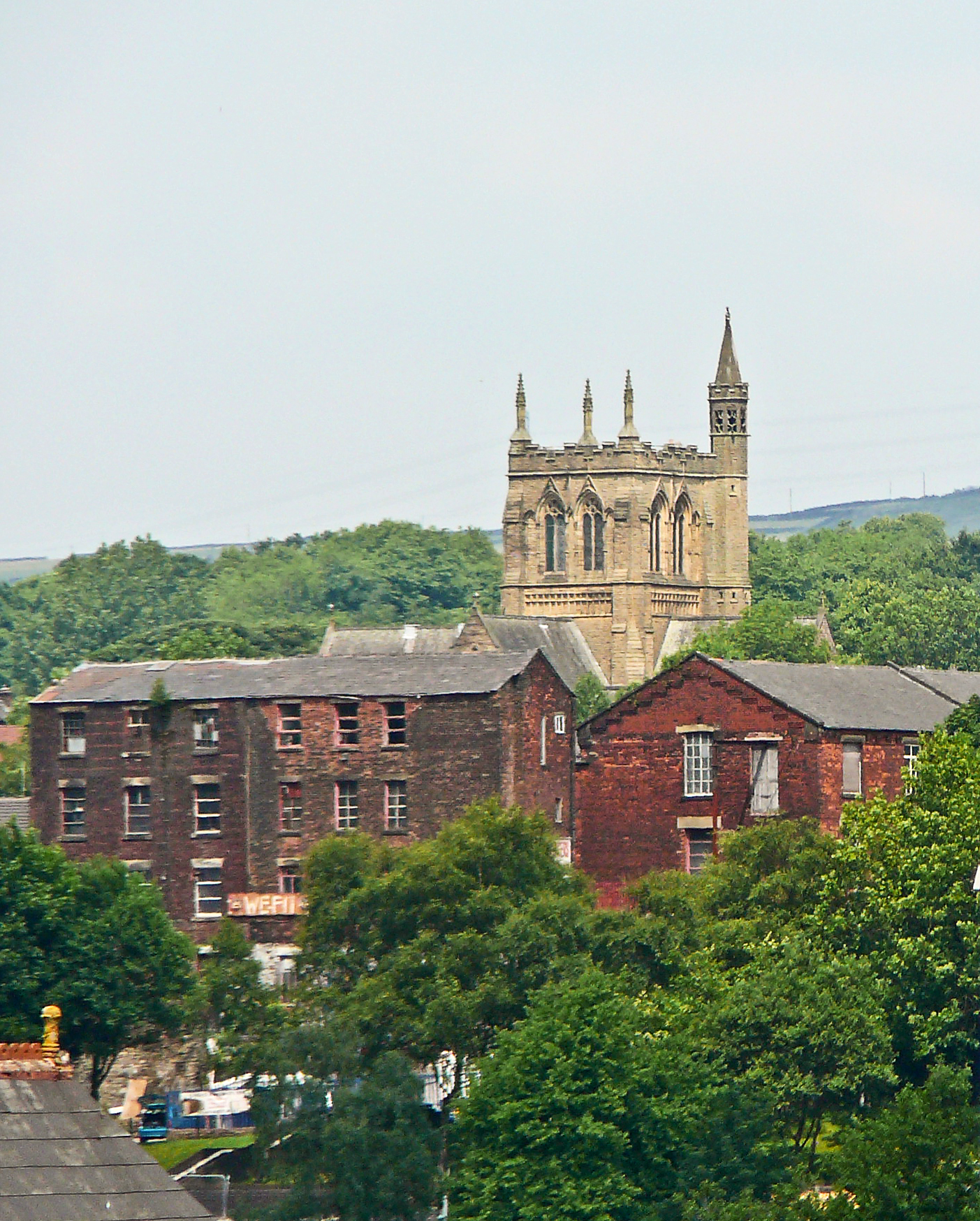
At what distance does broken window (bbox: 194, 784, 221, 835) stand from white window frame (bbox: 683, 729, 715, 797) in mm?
14254

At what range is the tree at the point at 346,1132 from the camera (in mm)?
76125

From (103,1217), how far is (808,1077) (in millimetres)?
25866

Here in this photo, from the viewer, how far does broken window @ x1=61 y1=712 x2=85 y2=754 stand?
110m

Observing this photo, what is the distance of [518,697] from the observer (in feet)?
352

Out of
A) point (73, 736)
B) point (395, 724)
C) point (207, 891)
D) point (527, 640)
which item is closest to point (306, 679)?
point (395, 724)

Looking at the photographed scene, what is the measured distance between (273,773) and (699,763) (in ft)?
42.4

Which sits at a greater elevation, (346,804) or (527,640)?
(527,640)

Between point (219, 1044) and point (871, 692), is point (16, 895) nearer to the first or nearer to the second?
point (219, 1044)

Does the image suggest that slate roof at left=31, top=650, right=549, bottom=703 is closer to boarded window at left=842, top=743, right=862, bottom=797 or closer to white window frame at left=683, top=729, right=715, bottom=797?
white window frame at left=683, top=729, right=715, bottom=797

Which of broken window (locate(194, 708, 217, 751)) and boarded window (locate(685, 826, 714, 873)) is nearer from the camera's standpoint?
boarded window (locate(685, 826, 714, 873))

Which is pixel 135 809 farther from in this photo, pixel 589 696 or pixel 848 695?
pixel 589 696

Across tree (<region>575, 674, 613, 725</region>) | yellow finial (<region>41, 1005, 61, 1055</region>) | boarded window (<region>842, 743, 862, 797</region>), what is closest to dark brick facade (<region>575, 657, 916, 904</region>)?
boarded window (<region>842, 743, 862, 797</region>)

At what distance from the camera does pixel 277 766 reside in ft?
355

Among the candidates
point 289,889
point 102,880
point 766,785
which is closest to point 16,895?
point 102,880
